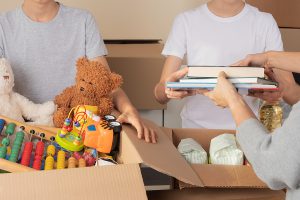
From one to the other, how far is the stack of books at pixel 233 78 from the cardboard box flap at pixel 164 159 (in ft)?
0.51

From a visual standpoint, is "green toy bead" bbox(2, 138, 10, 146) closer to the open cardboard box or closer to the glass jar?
the open cardboard box

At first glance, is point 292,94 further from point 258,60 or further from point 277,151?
point 277,151

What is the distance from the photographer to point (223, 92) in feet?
3.10

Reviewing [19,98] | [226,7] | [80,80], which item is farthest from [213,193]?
[226,7]

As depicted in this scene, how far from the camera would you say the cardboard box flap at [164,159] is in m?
0.86

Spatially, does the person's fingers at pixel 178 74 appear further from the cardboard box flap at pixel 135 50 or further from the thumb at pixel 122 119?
the cardboard box flap at pixel 135 50

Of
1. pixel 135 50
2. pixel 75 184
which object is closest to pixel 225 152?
pixel 75 184

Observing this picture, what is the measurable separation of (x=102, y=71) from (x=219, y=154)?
1.18ft

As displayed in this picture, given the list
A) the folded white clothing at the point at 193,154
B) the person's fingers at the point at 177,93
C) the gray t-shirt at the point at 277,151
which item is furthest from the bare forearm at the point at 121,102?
the gray t-shirt at the point at 277,151

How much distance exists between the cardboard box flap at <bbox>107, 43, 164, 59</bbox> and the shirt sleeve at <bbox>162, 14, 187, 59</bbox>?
295mm

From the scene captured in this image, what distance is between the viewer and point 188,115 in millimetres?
1554

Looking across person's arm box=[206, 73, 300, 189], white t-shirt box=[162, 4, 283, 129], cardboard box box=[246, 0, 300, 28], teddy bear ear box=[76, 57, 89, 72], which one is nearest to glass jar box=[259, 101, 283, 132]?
white t-shirt box=[162, 4, 283, 129]

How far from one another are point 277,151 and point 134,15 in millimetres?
1527

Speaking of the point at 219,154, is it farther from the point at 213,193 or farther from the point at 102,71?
the point at 102,71
